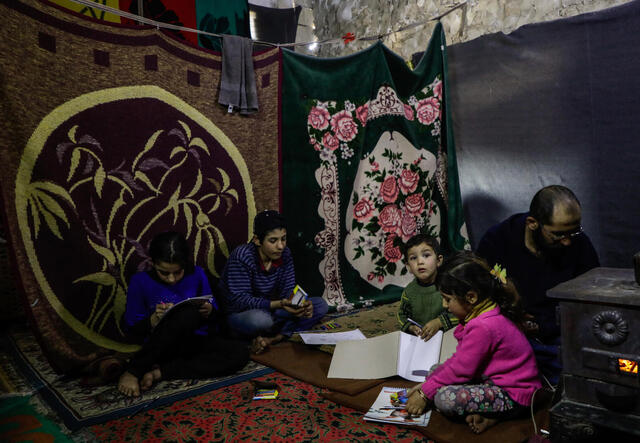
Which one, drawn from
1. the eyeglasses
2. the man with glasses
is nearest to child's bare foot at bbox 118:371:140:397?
the man with glasses

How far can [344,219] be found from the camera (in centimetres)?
367

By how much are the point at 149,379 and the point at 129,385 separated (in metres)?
0.10

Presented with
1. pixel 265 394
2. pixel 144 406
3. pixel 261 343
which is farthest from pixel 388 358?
pixel 144 406

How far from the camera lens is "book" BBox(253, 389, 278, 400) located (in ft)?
7.15

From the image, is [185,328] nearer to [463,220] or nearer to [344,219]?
A: [344,219]

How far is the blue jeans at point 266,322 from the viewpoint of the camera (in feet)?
9.29

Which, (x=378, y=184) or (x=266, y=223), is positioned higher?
(x=378, y=184)

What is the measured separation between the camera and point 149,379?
2.32 metres

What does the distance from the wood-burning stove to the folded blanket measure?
2.31m

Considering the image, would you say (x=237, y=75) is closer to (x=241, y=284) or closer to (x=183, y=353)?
(x=241, y=284)

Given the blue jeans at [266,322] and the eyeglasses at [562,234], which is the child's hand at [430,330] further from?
the blue jeans at [266,322]

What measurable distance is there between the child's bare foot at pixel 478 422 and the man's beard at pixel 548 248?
2.99 ft

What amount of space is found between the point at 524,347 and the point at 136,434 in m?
1.60

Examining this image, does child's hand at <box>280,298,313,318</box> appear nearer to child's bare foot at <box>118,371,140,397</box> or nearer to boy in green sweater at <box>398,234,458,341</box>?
boy in green sweater at <box>398,234,458,341</box>
